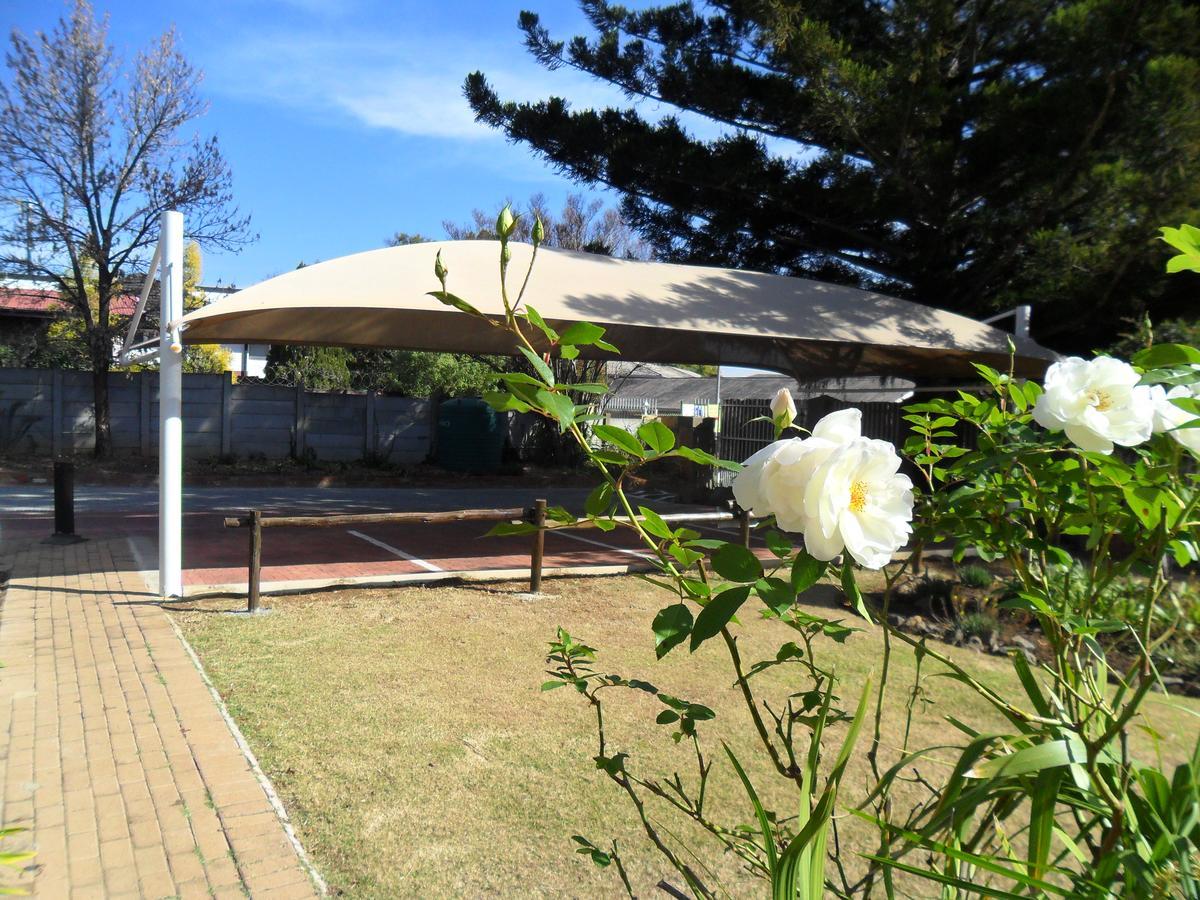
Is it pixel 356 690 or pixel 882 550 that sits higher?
pixel 882 550

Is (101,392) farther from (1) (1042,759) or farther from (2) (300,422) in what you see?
(1) (1042,759)

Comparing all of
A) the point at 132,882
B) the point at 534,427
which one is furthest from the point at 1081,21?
the point at 534,427

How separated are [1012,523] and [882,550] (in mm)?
879

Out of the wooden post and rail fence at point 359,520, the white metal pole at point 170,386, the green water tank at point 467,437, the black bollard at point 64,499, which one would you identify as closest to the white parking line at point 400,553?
the wooden post and rail fence at point 359,520

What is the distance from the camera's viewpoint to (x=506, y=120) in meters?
14.3

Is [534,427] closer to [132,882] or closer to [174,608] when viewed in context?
[174,608]

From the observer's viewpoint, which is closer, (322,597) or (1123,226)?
(322,597)

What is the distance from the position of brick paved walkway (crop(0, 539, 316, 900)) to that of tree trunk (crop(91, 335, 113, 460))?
12.5 meters

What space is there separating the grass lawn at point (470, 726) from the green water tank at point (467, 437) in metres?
13.3

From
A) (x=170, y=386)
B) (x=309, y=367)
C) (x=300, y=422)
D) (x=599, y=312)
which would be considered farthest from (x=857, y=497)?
(x=309, y=367)

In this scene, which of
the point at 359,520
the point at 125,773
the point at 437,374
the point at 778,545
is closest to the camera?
the point at 778,545

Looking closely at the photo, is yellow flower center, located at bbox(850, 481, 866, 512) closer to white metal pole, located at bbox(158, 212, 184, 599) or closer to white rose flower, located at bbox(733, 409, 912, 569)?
white rose flower, located at bbox(733, 409, 912, 569)

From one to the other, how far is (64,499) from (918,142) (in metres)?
11.4

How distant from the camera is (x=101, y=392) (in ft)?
58.5
